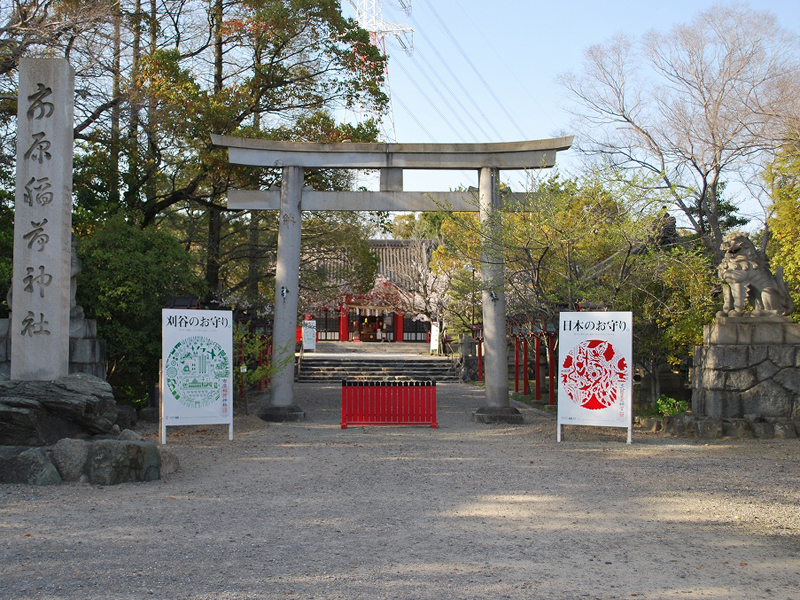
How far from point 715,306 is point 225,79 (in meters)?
11.6

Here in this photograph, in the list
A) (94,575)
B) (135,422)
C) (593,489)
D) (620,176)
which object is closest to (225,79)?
(135,422)

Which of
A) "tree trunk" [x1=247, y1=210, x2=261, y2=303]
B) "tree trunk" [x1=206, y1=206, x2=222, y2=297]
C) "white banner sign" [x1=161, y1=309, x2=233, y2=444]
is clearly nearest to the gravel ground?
"white banner sign" [x1=161, y1=309, x2=233, y2=444]

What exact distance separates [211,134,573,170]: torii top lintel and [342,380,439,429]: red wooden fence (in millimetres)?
4045

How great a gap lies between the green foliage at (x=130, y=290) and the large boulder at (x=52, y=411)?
137 inches

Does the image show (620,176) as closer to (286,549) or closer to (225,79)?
(286,549)

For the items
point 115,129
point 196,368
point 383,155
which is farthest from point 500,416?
point 115,129

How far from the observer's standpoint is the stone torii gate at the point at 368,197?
529 inches

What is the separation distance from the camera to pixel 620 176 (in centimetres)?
1144

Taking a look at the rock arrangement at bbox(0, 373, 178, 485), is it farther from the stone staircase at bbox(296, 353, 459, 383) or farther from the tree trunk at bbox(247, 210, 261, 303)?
the stone staircase at bbox(296, 353, 459, 383)

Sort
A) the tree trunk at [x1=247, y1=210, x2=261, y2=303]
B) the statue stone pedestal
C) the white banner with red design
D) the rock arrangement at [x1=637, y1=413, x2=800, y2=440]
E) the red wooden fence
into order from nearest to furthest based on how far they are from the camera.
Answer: the white banner with red design → the rock arrangement at [x1=637, y1=413, x2=800, y2=440] → the statue stone pedestal → the red wooden fence → the tree trunk at [x1=247, y1=210, x2=261, y2=303]

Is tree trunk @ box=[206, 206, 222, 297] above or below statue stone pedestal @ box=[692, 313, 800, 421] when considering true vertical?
above

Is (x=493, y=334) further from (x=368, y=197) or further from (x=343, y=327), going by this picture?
(x=343, y=327)

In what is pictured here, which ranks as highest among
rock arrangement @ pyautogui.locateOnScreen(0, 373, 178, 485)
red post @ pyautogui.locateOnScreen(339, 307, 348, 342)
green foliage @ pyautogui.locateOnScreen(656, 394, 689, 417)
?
red post @ pyautogui.locateOnScreen(339, 307, 348, 342)

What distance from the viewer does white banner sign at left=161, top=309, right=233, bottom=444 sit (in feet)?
33.8
